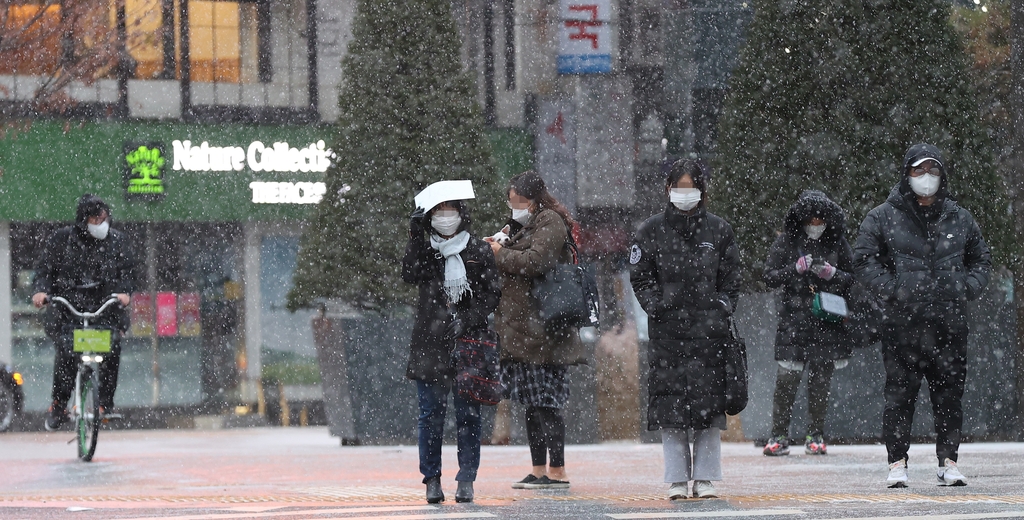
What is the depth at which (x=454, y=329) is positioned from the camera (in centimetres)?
874

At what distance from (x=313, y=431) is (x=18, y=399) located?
3.83 m

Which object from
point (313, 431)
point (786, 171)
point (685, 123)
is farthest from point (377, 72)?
point (685, 123)

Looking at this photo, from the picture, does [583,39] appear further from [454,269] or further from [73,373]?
[454,269]

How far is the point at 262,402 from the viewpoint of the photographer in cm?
2333

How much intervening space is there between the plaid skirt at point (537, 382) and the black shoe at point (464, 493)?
102 centimetres

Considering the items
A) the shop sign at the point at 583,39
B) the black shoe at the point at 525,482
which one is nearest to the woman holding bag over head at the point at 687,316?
the black shoe at the point at 525,482

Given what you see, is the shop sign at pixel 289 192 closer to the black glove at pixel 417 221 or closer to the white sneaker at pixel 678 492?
the black glove at pixel 417 221

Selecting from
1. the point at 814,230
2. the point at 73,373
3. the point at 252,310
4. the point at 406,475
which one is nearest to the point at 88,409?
the point at 73,373

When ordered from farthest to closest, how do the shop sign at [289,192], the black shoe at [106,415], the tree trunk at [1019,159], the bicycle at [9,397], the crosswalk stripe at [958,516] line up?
1. the shop sign at [289,192]
2. the bicycle at [9,397]
3. the tree trunk at [1019,159]
4. the black shoe at [106,415]
5. the crosswalk stripe at [958,516]

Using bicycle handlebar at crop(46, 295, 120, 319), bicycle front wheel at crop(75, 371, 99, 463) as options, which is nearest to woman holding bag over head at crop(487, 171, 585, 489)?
bicycle handlebar at crop(46, 295, 120, 319)

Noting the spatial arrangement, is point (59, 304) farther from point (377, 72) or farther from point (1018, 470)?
point (1018, 470)

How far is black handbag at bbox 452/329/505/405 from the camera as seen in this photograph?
877 cm

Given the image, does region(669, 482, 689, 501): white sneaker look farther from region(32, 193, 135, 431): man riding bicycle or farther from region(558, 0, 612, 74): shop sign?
region(558, 0, 612, 74): shop sign

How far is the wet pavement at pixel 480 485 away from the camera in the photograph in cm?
824
